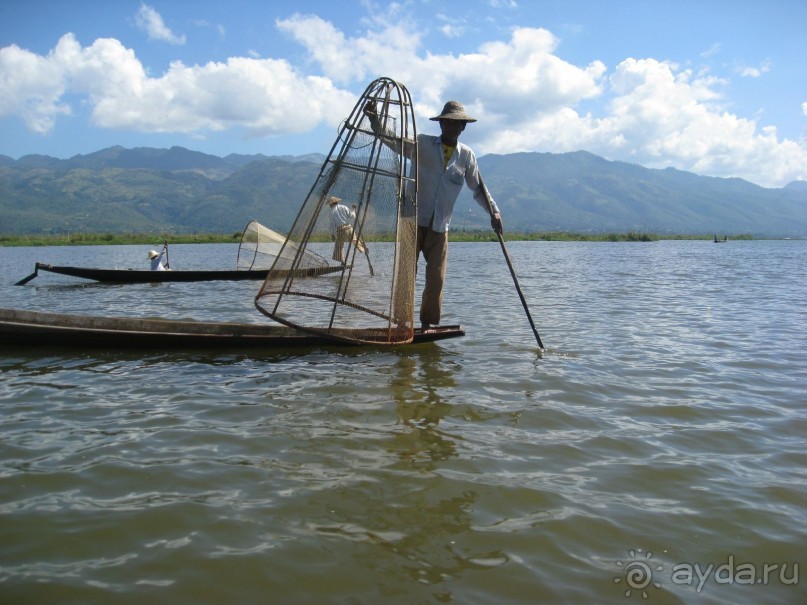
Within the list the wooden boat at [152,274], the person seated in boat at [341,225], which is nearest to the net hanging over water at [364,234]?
the person seated in boat at [341,225]

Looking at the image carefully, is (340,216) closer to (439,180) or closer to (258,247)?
(439,180)

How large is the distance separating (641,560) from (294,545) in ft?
5.41

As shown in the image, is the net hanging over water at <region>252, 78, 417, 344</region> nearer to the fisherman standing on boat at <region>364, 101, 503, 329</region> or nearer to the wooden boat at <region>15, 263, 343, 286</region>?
the fisherman standing on boat at <region>364, 101, 503, 329</region>

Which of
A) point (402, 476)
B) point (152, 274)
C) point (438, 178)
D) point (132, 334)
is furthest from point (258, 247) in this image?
point (402, 476)

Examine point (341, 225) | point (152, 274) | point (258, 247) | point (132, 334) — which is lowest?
point (132, 334)

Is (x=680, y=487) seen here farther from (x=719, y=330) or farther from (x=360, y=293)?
(x=719, y=330)

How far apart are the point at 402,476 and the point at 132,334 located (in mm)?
4289

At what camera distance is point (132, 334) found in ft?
21.4

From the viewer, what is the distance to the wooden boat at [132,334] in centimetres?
646

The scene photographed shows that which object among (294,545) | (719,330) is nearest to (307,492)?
(294,545)

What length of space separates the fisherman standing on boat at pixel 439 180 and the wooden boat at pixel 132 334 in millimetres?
1460

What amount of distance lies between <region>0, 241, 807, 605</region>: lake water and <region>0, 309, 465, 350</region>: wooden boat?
0.47 ft

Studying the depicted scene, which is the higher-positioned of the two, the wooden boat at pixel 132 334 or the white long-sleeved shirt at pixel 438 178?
the white long-sleeved shirt at pixel 438 178

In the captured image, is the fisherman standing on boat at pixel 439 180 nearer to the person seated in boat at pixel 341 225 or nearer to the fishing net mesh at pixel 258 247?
the person seated in boat at pixel 341 225
